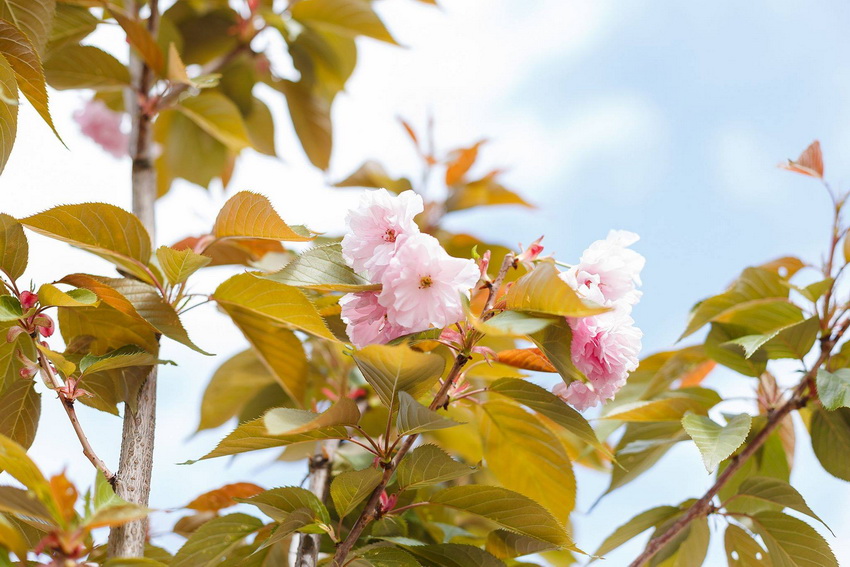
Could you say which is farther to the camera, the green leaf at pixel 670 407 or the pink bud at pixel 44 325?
the green leaf at pixel 670 407

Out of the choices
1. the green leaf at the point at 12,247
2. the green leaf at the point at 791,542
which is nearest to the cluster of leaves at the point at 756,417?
the green leaf at the point at 791,542

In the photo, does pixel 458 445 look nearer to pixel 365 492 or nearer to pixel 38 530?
pixel 365 492

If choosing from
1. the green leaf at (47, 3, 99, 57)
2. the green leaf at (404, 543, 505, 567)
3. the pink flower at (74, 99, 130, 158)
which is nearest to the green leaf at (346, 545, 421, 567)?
the green leaf at (404, 543, 505, 567)

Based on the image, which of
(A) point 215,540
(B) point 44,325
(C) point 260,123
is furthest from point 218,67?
(A) point 215,540

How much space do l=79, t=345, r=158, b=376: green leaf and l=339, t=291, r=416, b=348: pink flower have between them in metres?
0.20

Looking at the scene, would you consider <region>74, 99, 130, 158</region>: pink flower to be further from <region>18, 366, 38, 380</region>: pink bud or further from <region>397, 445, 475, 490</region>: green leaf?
<region>397, 445, 475, 490</region>: green leaf

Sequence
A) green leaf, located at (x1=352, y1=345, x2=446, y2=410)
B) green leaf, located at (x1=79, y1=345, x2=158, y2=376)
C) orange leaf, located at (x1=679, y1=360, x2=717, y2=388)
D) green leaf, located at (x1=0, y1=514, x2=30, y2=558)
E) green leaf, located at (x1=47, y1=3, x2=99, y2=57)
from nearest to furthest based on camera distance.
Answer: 1. green leaf, located at (x1=0, y1=514, x2=30, y2=558)
2. green leaf, located at (x1=352, y1=345, x2=446, y2=410)
3. green leaf, located at (x1=79, y1=345, x2=158, y2=376)
4. green leaf, located at (x1=47, y1=3, x2=99, y2=57)
5. orange leaf, located at (x1=679, y1=360, x2=717, y2=388)

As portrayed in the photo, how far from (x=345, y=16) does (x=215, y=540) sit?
0.94 m

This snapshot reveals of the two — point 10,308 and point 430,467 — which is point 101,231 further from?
point 430,467

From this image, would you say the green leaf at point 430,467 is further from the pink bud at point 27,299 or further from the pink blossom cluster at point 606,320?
the pink bud at point 27,299

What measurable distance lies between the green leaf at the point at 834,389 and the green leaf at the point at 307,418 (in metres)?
0.53

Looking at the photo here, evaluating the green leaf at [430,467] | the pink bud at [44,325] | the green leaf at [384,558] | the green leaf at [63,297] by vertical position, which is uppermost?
the green leaf at [63,297]

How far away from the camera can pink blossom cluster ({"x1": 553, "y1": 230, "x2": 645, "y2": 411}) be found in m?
0.63

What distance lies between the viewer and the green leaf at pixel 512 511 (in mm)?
666
